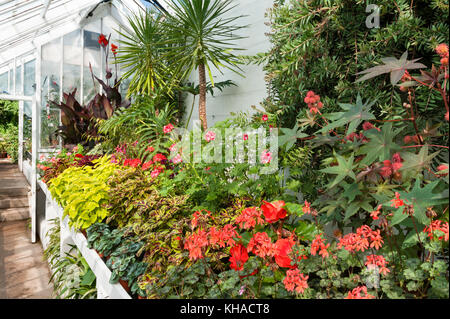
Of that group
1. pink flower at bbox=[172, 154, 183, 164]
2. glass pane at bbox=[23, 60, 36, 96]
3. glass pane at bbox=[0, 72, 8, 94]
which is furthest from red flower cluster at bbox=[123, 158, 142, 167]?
glass pane at bbox=[0, 72, 8, 94]

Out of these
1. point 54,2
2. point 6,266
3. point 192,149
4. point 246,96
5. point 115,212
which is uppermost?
point 54,2

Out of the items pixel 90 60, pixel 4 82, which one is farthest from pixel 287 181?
pixel 4 82

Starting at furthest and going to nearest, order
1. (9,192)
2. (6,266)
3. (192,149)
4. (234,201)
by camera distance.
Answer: (9,192), (6,266), (192,149), (234,201)

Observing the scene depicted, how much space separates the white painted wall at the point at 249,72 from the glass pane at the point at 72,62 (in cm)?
322

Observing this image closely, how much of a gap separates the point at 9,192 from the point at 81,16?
3543 millimetres

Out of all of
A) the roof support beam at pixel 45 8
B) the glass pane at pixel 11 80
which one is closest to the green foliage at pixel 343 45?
the roof support beam at pixel 45 8

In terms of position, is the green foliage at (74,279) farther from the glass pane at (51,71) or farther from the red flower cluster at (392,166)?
the glass pane at (51,71)

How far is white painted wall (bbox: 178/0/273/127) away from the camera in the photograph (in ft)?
9.20

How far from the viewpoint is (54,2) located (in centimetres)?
402

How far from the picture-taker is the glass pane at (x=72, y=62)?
519 cm
